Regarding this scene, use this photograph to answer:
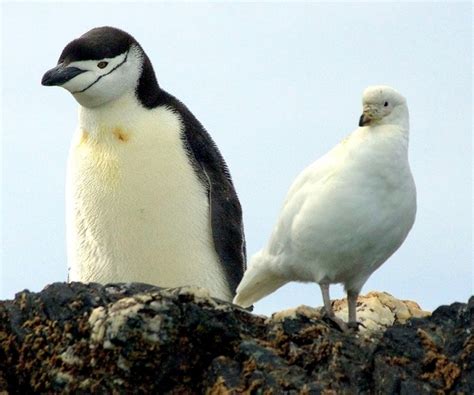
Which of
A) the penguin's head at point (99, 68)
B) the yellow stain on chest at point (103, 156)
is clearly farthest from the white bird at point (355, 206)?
the penguin's head at point (99, 68)

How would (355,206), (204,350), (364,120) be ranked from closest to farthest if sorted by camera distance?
(204,350), (355,206), (364,120)

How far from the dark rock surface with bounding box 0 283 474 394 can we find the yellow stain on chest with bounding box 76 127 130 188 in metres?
4.90

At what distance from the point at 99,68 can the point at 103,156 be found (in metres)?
0.85

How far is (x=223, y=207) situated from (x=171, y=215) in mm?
632

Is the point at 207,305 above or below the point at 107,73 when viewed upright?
below

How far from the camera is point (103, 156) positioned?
1360cm

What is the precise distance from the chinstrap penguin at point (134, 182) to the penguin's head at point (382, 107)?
3.34 metres

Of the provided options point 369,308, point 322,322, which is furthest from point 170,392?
point 369,308

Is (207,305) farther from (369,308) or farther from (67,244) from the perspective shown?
(67,244)

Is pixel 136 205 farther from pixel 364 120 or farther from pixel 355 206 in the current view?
pixel 355 206

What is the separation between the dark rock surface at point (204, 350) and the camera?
802 cm

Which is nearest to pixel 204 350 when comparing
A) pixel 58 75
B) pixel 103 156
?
pixel 103 156

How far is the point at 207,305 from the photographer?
8.33m

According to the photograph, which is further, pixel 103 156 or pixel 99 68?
pixel 99 68
